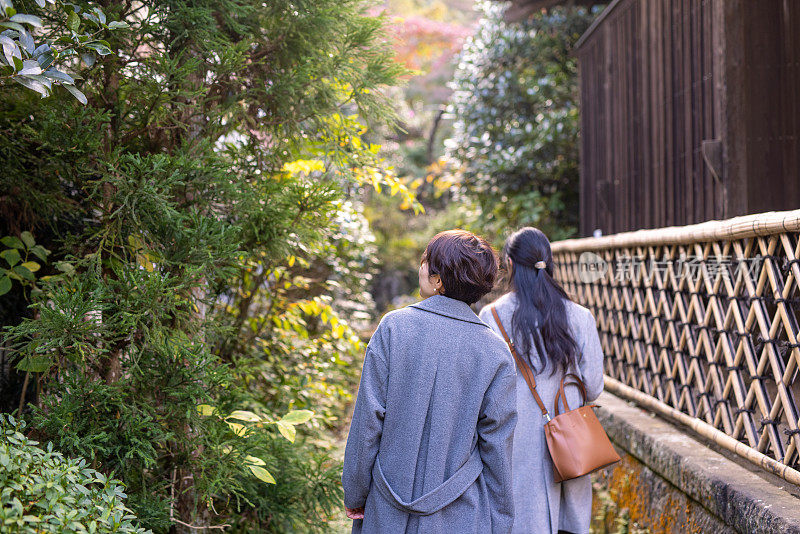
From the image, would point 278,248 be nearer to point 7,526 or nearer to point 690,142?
point 7,526

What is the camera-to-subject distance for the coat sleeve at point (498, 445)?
218 centimetres

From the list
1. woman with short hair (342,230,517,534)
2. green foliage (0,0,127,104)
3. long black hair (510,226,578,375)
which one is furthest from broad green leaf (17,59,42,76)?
long black hair (510,226,578,375)

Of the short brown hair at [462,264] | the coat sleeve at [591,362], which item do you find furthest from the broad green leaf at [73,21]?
the coat sleeve at [591,362]

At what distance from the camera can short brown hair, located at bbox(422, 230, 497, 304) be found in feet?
7.40

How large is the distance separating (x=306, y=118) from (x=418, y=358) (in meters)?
1.66

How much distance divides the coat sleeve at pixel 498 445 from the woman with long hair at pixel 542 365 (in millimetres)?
940

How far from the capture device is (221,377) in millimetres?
2619

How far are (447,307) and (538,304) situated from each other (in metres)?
1.07

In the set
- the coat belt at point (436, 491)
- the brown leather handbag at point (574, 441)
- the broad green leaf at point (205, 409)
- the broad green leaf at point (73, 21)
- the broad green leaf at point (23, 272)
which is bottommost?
the brown leather handbag at point (574, 441)

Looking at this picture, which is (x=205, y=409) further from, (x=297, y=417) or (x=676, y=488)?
(x=676, y=488)

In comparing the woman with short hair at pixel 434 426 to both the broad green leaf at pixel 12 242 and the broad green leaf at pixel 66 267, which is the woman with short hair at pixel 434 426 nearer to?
the broad green leaf at pixel 66 267

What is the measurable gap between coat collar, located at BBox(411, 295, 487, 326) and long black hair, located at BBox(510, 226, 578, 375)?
3.11 feet

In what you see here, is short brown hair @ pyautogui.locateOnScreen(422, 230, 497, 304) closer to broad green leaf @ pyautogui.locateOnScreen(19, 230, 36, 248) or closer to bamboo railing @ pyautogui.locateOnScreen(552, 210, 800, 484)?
bamboo railing @ pyautogui.locateOnScreen(552, 210, 800, 484)

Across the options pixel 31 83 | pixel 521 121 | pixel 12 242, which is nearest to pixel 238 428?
pixel 12 242
